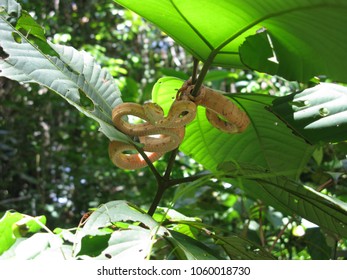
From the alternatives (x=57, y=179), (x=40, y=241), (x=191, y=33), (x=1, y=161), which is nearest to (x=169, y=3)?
(x=191, y=33)

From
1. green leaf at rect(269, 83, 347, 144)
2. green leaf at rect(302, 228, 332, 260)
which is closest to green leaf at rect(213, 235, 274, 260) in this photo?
green leaf at rect(269, 83, 347, 144)

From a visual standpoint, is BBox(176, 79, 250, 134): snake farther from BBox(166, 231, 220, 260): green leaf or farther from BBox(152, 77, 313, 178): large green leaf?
BBox(166, 231, 220, 260): green leaf

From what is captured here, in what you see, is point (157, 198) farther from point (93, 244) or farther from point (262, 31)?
point (262, 31)

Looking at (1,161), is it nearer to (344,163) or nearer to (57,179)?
(57,179)

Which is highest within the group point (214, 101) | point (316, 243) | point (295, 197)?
point (214, 101)

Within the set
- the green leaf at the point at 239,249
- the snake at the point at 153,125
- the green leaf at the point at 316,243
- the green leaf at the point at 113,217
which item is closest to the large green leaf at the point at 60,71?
the snake at the point at 153,125

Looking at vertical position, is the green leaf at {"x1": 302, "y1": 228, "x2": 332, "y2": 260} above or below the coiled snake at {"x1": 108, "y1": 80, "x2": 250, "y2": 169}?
below

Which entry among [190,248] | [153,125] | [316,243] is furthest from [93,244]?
[316,243]
